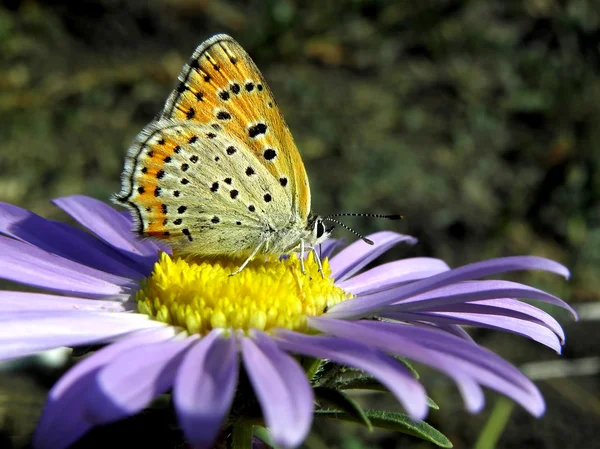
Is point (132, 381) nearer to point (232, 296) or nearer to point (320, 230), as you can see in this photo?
point (232, 296)

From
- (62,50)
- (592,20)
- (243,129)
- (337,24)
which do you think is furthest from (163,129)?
(592,20)

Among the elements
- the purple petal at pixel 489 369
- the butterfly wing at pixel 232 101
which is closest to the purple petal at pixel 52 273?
the butterfly wing at pixel 232 101

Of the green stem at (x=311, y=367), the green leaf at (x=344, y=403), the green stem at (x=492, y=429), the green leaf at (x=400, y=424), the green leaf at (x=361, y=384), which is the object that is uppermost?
the green stem at (x=311, y=367)

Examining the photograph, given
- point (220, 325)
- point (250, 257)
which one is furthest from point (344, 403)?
point (250, 257)

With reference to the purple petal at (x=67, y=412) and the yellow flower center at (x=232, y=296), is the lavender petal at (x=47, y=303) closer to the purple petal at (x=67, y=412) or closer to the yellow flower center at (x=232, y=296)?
the yellow flower center at (x=232, y=296)

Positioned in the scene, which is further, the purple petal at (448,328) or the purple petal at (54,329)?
the purple petal at (448,328)

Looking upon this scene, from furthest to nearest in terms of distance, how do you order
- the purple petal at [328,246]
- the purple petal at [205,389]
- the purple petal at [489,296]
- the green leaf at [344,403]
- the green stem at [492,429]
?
the green stem at [492,429] → the purple petal at [328,246] → the purple petal at [489,296] → the green leaf at [344,403] → the purple petal at [205,389]

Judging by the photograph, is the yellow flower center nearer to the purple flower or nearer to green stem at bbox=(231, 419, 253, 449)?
the purple flower
